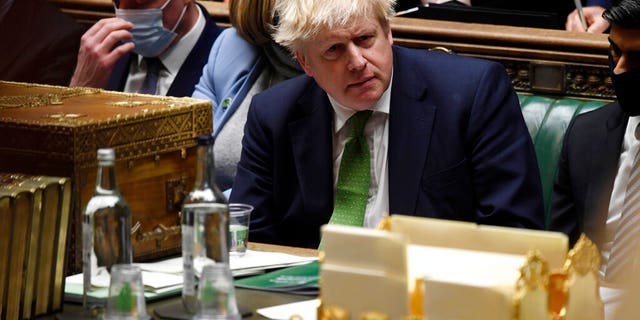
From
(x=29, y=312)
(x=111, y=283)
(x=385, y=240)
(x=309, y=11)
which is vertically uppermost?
(x=309, y=11)

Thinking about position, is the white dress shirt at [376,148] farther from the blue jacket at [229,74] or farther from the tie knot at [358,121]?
the blue jacket at [229,74]

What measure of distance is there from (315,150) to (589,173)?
0.74 m

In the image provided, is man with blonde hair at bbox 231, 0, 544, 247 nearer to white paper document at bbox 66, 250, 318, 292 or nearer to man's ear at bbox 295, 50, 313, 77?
man's ear at bbox 295, 50, 313, 77

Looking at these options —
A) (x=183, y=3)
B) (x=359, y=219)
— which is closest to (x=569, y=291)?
(x=359, y=219)

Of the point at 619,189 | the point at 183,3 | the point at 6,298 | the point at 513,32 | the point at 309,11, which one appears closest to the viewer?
the point at 6,298

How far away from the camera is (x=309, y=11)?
2885mm

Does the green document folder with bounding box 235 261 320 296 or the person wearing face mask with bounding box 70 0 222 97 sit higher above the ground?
the person wearing face mask with bounding box 70 0 222 97

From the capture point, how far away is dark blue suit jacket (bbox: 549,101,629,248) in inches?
123

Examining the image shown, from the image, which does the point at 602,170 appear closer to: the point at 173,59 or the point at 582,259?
the point at 582,259

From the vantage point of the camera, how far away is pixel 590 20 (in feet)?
14.4

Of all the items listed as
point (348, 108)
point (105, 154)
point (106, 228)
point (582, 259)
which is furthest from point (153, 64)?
point (582, 259)

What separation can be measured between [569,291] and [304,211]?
138 cm

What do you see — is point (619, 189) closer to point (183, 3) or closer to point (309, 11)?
point (309, 11)

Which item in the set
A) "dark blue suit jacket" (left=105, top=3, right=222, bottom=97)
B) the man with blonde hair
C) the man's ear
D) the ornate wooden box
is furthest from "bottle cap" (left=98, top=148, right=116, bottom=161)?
"dark blue suit jacket" (left=105, top=3, right=222, bottom=97)
